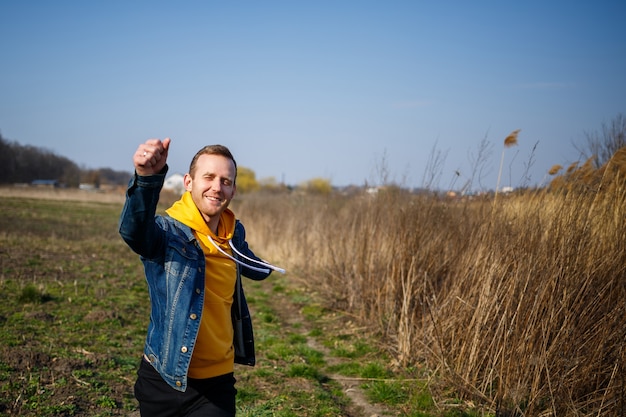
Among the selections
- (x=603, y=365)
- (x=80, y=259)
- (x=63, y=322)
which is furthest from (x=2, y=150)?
(x=603, y=365)

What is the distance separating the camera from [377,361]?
19.8 ft

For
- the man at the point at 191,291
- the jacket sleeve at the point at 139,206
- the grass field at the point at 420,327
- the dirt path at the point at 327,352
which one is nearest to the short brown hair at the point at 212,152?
the man at the point at 191,291

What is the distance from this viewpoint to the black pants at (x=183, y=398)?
2.41 meters

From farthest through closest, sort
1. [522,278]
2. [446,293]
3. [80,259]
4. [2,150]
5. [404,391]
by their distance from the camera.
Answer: [2,150] → [80,259] → [446,293] → [404,391] → [522,278]

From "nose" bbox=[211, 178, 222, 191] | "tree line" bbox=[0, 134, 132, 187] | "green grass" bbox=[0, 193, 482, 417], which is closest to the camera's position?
"nose" bbox=[211, 178, 222, 191]

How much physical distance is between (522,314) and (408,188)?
3615 mm

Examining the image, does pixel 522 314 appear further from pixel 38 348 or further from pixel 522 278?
pixel 38 348

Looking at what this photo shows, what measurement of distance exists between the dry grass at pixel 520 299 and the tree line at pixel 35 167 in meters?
90.8

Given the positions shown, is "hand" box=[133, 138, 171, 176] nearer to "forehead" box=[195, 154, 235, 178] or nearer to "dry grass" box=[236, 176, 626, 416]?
"forehead" box=[195, 154, 235, 178]

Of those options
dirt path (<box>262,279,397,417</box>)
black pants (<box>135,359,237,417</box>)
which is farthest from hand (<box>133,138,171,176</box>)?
Result: dirt path (<box>262,279,397,417</box>)

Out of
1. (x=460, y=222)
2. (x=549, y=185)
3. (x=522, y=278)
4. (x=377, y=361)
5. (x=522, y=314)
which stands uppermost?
(x=549, y=185)

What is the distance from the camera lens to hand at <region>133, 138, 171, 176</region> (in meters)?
2.01

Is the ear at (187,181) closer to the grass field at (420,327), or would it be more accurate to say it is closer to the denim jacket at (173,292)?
the denim jacket at (173,292)

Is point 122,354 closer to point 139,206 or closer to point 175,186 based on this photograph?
point 139,206
